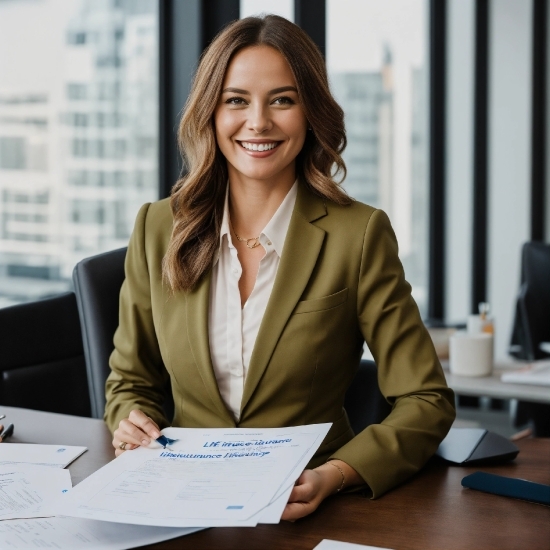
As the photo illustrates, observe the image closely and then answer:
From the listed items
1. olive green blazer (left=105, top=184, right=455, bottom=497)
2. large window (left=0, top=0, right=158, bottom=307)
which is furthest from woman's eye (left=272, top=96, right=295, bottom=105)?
large window (left=0, top=0, right=158, bottom=307)

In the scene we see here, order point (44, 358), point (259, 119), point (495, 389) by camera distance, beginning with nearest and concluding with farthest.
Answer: point (259, 119)
point (44, 358)
point (495, 389)

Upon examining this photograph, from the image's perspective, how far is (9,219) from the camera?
8.81ft

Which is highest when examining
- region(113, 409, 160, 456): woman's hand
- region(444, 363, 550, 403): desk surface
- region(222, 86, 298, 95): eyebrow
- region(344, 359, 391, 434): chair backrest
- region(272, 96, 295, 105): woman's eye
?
region(222, 86, 298, 95): eyebrow

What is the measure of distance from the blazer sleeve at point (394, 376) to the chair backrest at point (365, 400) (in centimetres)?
24

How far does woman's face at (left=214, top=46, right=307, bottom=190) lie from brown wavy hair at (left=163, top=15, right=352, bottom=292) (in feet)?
0.06

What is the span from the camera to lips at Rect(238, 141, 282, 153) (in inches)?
71.2

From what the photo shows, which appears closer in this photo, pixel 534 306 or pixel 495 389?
pixel 495 389

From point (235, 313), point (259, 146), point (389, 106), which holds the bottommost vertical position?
point (235, 313)

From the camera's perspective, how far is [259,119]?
5.81 ft

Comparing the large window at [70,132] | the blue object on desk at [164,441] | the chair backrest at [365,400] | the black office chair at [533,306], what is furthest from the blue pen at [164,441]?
the black office chair at [533,306]

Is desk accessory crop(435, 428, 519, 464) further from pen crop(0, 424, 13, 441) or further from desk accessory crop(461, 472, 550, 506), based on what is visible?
pen crop(0, 424, 13, 441)

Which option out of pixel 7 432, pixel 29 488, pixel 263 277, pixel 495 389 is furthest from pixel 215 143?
pixel 495 389

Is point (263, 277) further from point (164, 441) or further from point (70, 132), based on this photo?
point (70, 132)

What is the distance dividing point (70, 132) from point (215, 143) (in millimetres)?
1104
